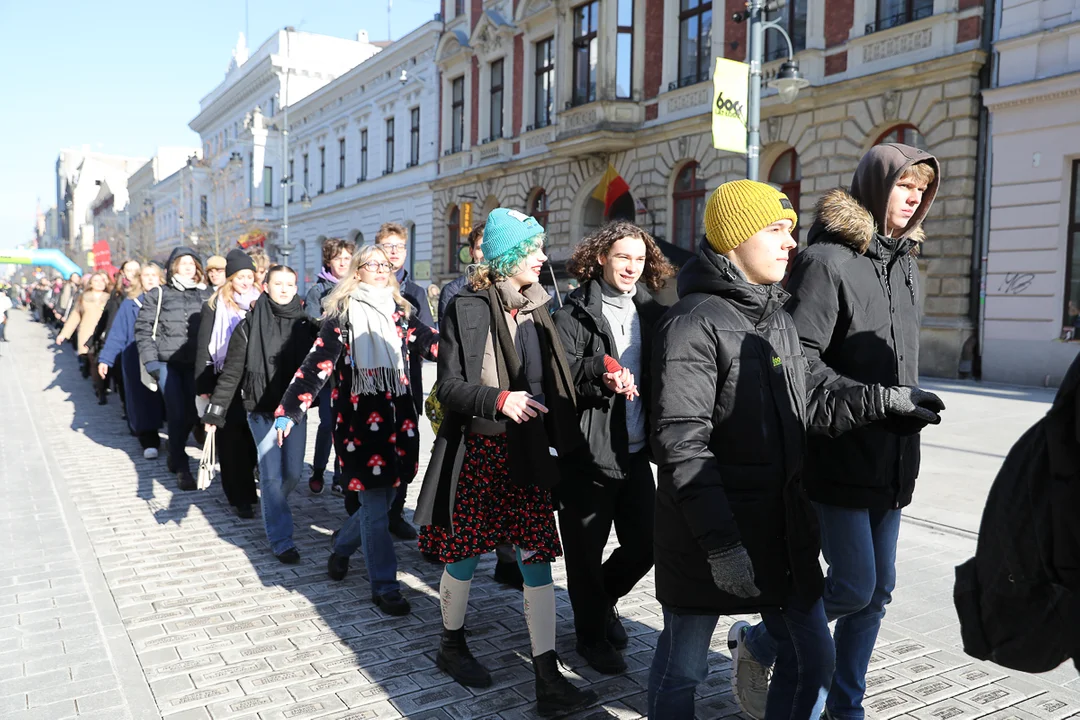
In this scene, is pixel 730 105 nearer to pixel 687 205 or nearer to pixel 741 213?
pixel 687 205

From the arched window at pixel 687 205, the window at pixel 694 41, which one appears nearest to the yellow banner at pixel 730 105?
the arched window at pixel 687 205

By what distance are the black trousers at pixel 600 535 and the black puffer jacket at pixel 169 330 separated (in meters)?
4.83

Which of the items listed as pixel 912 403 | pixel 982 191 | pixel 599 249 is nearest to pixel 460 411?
pixel 599 249

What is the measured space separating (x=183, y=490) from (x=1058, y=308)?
1279cm

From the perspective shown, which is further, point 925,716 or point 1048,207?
point 1048,207

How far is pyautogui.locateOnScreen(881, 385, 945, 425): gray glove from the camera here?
2379 millimetres

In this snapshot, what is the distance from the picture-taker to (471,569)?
11.3 feet

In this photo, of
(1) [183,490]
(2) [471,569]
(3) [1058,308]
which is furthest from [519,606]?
(3) [1058,308]

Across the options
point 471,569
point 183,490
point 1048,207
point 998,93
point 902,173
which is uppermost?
point 998,93

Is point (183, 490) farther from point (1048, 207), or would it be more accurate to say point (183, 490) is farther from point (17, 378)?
point (1048, 207)

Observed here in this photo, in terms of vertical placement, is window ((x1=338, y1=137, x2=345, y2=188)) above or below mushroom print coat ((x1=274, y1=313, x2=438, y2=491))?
above

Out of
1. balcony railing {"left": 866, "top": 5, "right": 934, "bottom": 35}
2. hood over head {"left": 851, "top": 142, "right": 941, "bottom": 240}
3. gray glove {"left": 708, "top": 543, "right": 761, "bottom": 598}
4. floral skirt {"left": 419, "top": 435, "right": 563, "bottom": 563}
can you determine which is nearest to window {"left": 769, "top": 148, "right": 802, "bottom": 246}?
balcony railing {"left": 866, "top": 5, "right": 934, "bottom": 35}

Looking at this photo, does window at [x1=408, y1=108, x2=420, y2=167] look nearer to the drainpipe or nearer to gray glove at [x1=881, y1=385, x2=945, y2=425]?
the drainpipe

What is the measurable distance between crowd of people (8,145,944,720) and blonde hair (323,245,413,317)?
0.01 m
